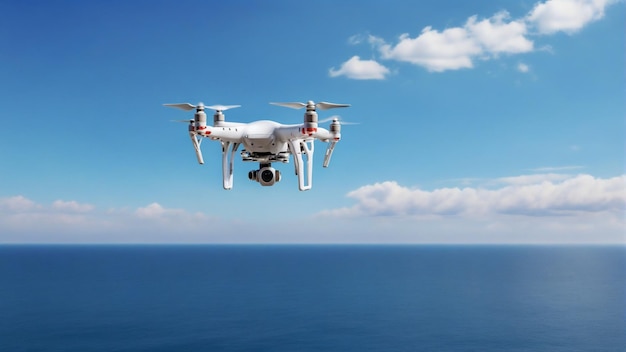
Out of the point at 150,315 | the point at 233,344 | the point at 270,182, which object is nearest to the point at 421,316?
the point at 233,344

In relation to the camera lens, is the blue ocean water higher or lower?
lower

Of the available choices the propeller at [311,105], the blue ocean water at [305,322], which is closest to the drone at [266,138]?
the propeller at [311,105]

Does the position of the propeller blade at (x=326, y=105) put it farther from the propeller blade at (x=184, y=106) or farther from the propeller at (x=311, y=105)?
the propeller blade at (x=184, y=106)

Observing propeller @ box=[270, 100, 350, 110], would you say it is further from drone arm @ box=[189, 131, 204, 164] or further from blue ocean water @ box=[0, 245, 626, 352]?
blue ocean water @ box=[0, 245, 626, 352]

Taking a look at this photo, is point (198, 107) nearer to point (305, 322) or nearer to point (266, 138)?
point (266, 138)

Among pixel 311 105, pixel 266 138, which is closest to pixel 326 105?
pixel 311 105

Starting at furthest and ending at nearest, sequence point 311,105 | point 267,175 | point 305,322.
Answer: point 305,322 → point 267,175 → point 311,105

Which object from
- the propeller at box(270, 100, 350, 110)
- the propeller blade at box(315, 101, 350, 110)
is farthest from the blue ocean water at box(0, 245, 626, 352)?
the propeller blade at box(315, 101, 350, 110)

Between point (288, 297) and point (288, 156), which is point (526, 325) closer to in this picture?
point (288, 297)
